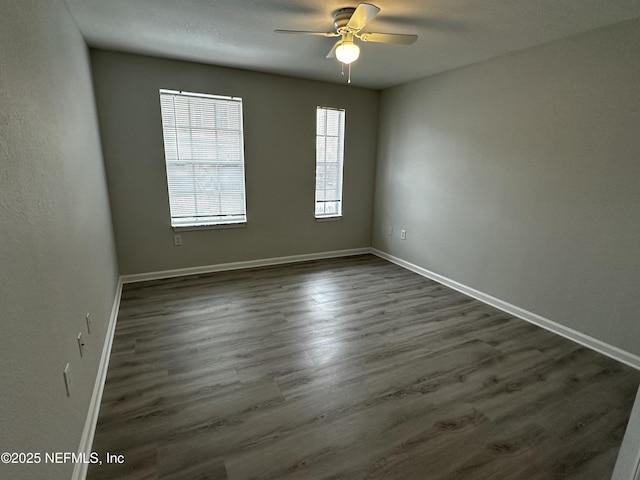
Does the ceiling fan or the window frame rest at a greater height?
the ceiling fan

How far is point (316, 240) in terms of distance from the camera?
4.82 meters

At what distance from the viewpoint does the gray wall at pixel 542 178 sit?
7.75 ft

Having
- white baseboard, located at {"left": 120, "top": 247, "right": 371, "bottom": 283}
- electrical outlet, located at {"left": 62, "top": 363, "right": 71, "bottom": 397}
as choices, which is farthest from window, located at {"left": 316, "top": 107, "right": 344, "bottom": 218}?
electrical outlet, located at {"left": 62, "top": 363, "right": 71, "bottom": 397}

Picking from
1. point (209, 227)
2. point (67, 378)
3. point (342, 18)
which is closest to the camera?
point (67, 378)

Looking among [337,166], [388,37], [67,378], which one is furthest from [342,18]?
[67,378]

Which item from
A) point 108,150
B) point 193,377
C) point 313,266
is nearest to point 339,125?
point 313,266

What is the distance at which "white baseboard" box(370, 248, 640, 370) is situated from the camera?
95.9 inches

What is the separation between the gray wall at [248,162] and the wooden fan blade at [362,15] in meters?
2.08

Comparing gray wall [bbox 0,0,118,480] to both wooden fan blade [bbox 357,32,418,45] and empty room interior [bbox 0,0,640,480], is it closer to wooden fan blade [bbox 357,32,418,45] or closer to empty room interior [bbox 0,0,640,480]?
empty room interior [bbox 0,0,640,480]

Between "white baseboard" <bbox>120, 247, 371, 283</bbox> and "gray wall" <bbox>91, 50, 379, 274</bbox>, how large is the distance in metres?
0.07

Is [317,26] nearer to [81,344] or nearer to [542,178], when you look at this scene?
[542,178]

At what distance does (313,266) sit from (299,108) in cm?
216

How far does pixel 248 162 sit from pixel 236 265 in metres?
1.38

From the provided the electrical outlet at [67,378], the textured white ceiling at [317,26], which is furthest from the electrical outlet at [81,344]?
the textured white ceiling at [317,26]
